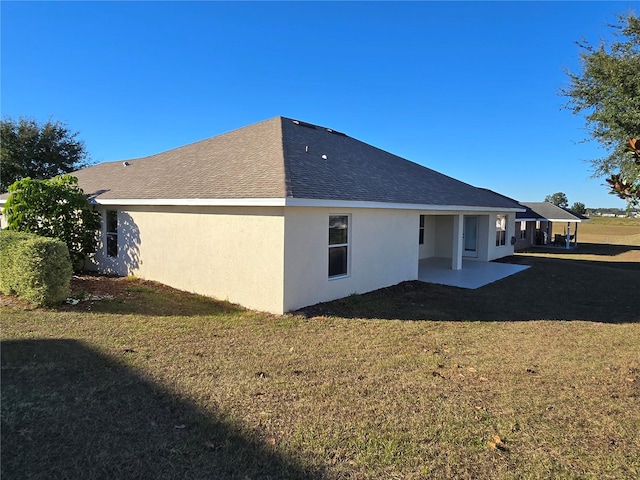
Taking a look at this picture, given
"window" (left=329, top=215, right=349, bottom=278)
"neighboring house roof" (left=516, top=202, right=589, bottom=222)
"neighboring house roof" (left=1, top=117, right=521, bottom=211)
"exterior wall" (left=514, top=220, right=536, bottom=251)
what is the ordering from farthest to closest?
"neighboring house roof" (left=516, top=202, right=589, bottom=222), "exterior wall" (left=514, top=220, right=536, bottom=251), "window" (left=329, top=215, right=349, bottom=278), "neighboring house roof" (left=1, top=117, right=521, bottom=211)

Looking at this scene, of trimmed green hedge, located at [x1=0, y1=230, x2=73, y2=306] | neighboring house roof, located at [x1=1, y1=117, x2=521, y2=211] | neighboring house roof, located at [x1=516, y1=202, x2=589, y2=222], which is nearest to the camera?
trimmed green hedge, located at [x1=0, y1=230, x2=73, y2=306]

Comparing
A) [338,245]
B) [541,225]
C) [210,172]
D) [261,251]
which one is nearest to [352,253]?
[338,245]

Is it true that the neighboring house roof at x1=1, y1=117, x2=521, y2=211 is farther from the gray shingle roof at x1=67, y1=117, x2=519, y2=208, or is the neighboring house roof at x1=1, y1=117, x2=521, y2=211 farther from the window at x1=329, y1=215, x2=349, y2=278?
the window at x1=329, y1=215, x2=349, y2=278

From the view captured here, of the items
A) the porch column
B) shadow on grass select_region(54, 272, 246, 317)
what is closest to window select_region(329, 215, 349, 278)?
shadow on grass select_region(54, 272, 246, 317)

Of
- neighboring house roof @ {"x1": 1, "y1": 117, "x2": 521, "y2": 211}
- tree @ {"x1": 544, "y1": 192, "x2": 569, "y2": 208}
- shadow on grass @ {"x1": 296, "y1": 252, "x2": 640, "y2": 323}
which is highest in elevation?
tree @ {"x1": 544, "y1": 192, "x2": 569, "y2": 208}

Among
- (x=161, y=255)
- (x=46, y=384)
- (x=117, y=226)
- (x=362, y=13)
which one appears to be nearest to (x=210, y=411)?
(x=46, y=384)

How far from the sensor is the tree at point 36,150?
90.1 feet

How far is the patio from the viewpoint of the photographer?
12.7 metres

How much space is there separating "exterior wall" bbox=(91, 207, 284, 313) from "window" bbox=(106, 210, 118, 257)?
407 millimetres

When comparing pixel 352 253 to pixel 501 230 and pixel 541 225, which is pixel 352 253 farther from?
pixel 541 225

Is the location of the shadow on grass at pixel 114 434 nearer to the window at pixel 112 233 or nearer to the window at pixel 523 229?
the window at pixel 112 233

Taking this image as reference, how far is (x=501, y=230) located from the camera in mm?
A: 20688

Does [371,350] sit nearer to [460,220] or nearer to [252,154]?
[252,154]

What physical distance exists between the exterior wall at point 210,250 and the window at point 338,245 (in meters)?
1.79
